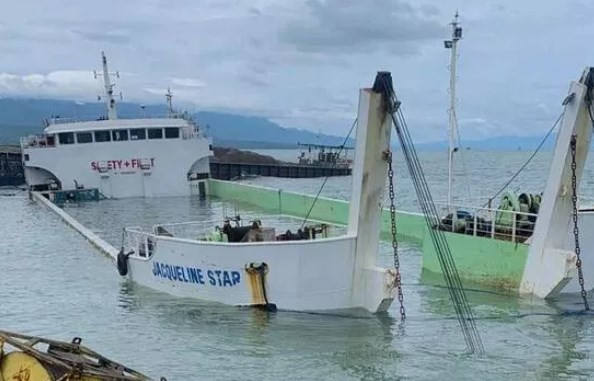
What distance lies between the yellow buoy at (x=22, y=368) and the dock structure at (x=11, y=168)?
61.7 meters

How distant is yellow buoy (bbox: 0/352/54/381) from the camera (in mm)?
6668

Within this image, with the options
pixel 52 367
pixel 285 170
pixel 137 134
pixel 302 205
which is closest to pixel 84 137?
pixel 137 134

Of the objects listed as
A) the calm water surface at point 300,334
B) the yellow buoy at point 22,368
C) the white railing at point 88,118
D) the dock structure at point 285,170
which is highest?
the white railing at point 88,118

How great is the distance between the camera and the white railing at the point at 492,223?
638 inches

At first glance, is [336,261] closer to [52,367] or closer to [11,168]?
[52,367]

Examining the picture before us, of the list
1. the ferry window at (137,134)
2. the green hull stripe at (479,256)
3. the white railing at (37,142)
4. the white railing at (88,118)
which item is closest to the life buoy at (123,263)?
the green hull stripe at (479,256)

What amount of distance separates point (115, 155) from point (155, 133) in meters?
2.99

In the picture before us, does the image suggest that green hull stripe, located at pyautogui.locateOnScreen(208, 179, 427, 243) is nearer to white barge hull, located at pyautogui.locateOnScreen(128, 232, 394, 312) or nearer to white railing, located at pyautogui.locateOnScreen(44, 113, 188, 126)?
white railing, located at pyautogui.locateOnScreen(44, 113, 188, 126)

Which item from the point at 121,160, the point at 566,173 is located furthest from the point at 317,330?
the point at 121,160

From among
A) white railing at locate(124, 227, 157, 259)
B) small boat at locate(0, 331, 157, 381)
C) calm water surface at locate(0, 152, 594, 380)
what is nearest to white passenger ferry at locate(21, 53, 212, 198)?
calm water surface at locate(0, 152, 594, 380)

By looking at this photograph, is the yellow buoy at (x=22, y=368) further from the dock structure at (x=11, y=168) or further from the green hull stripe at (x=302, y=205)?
the dock structure at (x=11, y=168)

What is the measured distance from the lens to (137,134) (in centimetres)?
4772

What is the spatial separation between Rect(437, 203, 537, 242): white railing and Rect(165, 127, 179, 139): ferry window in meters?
32.3

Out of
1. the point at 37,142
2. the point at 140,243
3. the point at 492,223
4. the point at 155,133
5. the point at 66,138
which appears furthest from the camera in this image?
the point at 37,142
